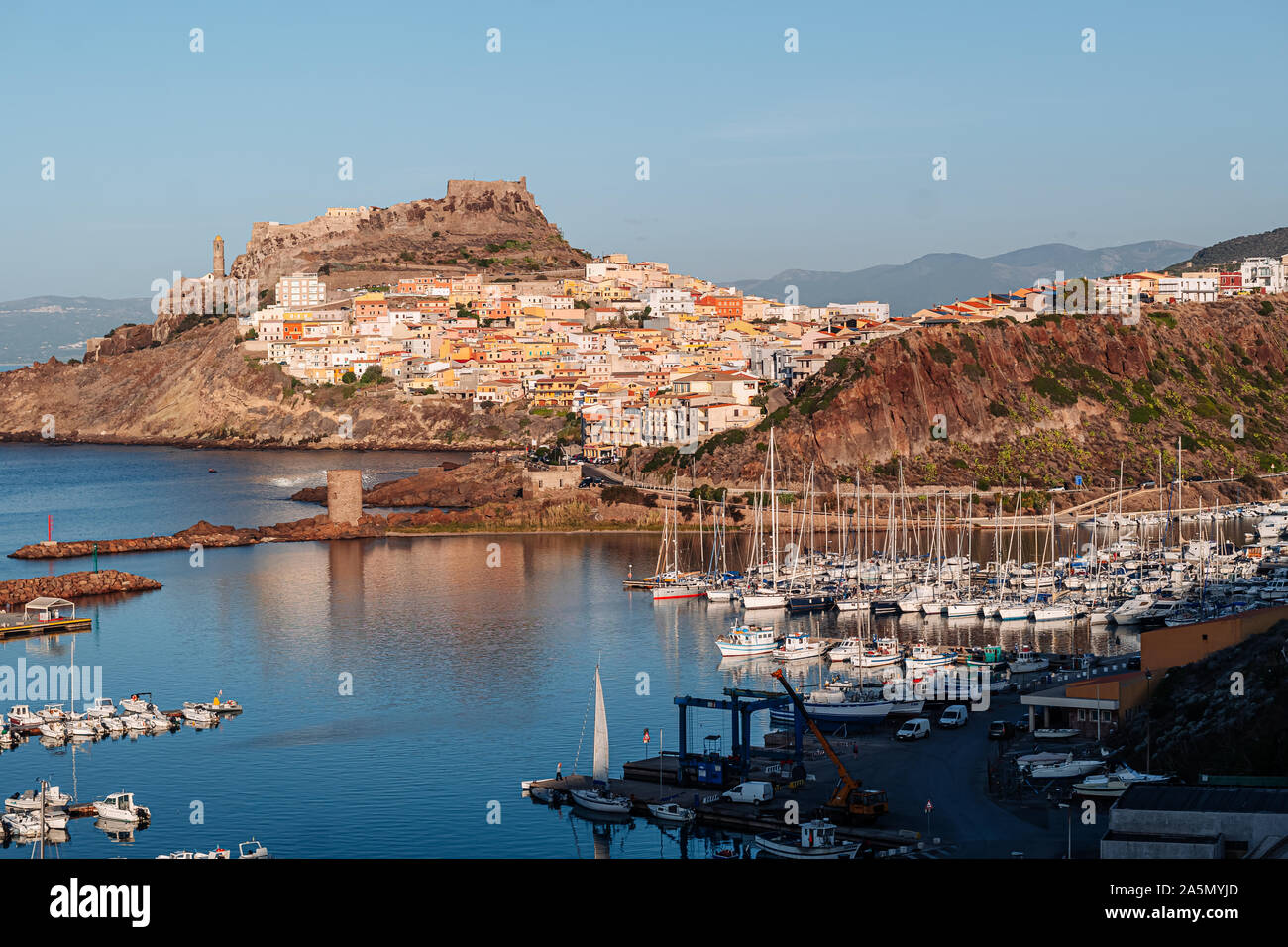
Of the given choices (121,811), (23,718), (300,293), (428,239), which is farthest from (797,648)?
(428,239)

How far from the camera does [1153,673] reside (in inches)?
643

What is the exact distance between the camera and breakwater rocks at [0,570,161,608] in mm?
29141

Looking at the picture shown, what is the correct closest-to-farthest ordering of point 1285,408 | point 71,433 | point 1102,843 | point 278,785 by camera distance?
1. point 1102,843
2. point 278,785
3. point 1285,408
4. point 71,433

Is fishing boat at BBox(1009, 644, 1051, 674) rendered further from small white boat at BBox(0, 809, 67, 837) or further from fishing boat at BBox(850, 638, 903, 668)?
small white boat at BBox(0, 809, 67, 837)

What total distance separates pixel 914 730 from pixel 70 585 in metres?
19.5

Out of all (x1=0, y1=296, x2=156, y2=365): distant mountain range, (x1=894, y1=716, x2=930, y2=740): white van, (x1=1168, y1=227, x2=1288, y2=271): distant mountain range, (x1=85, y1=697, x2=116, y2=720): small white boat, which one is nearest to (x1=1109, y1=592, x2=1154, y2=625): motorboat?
(x1=894, y1=716, x2=930, y2=740): white van

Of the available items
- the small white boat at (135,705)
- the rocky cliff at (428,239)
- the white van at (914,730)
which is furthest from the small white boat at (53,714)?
the rocky cliff at (428,239)

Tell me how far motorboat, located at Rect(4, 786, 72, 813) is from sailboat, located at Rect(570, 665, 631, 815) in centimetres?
486

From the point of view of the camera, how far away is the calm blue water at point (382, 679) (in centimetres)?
1453

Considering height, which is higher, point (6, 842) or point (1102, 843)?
point (1102, 843)
